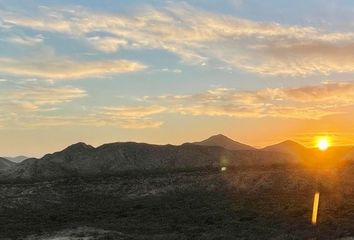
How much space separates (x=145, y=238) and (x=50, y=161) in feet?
188

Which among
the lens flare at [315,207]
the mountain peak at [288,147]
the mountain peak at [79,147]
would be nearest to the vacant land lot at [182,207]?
the lens flare at [315,207]

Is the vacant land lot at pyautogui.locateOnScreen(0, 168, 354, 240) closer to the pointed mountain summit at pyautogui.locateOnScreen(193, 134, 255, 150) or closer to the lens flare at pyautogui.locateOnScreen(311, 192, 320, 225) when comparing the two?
the lens flare at pyautogui.locateOnScreen(311, 192, 320, 225)

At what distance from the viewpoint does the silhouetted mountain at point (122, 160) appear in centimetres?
7962

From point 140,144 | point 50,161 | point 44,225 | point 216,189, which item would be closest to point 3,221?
point 44,225

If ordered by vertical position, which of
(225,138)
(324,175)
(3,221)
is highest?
(225,138)

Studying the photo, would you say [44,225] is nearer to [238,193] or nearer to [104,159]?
[238,193]

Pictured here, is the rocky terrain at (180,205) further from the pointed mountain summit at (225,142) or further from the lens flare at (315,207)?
the pointed mountain summit at (225,142)

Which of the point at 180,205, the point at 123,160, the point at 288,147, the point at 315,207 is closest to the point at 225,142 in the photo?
the point at 288,147

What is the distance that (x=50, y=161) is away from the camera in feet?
274

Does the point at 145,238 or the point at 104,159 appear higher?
the point at 104,159

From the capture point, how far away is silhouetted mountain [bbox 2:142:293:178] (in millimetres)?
79625

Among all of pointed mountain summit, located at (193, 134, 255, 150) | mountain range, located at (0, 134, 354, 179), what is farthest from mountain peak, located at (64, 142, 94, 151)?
pointed mountain summit, located at (193, 134, 255, 150)

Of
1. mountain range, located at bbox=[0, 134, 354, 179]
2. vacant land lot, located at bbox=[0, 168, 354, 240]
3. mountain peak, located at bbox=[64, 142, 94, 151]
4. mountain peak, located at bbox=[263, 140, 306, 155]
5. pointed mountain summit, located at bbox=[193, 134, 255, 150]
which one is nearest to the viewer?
vacant land lot, located at bbox=[0, 168, 354, 240]

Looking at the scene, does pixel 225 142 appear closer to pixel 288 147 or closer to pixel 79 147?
pixel 288 147
